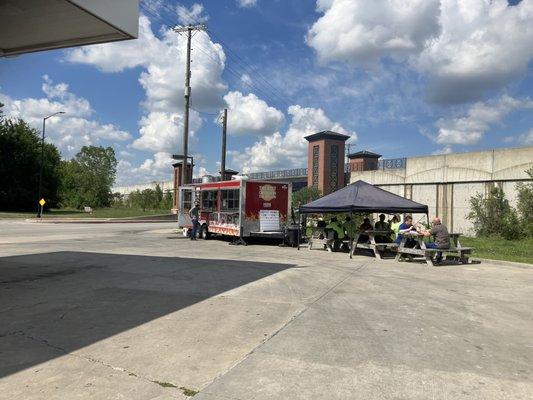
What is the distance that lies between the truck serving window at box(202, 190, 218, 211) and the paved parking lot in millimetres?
10756

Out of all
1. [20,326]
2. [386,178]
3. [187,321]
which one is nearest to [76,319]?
[20,326]

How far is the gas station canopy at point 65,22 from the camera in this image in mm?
9343

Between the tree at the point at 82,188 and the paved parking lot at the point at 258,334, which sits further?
the tree at the point at 82,188

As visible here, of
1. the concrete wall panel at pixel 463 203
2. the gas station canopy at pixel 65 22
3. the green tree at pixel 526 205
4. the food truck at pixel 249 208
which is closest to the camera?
the gas station canopy at pixel 65 22

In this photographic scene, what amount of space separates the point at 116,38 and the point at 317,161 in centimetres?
3285

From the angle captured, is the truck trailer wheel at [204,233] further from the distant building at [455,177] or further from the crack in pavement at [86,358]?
the crack in pavement at [86,358]

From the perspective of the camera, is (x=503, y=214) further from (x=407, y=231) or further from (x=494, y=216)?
(x=407, y=231)

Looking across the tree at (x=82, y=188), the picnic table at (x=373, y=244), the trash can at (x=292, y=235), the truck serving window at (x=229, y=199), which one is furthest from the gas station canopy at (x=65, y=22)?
the tree at (x=82, y=188)

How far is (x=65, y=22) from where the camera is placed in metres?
10.3

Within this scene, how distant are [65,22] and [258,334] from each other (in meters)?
7.95

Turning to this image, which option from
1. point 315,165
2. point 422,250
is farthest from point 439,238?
point 315,165

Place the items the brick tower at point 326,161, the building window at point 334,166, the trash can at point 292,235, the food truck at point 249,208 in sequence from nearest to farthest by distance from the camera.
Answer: the trash can at point 292,235
the food truck at point 249,208
the brick tower at point 326,161
the building window at point 334,166

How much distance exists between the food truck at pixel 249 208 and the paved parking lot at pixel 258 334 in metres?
8.35

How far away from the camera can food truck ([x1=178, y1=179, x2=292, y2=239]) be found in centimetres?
1994
